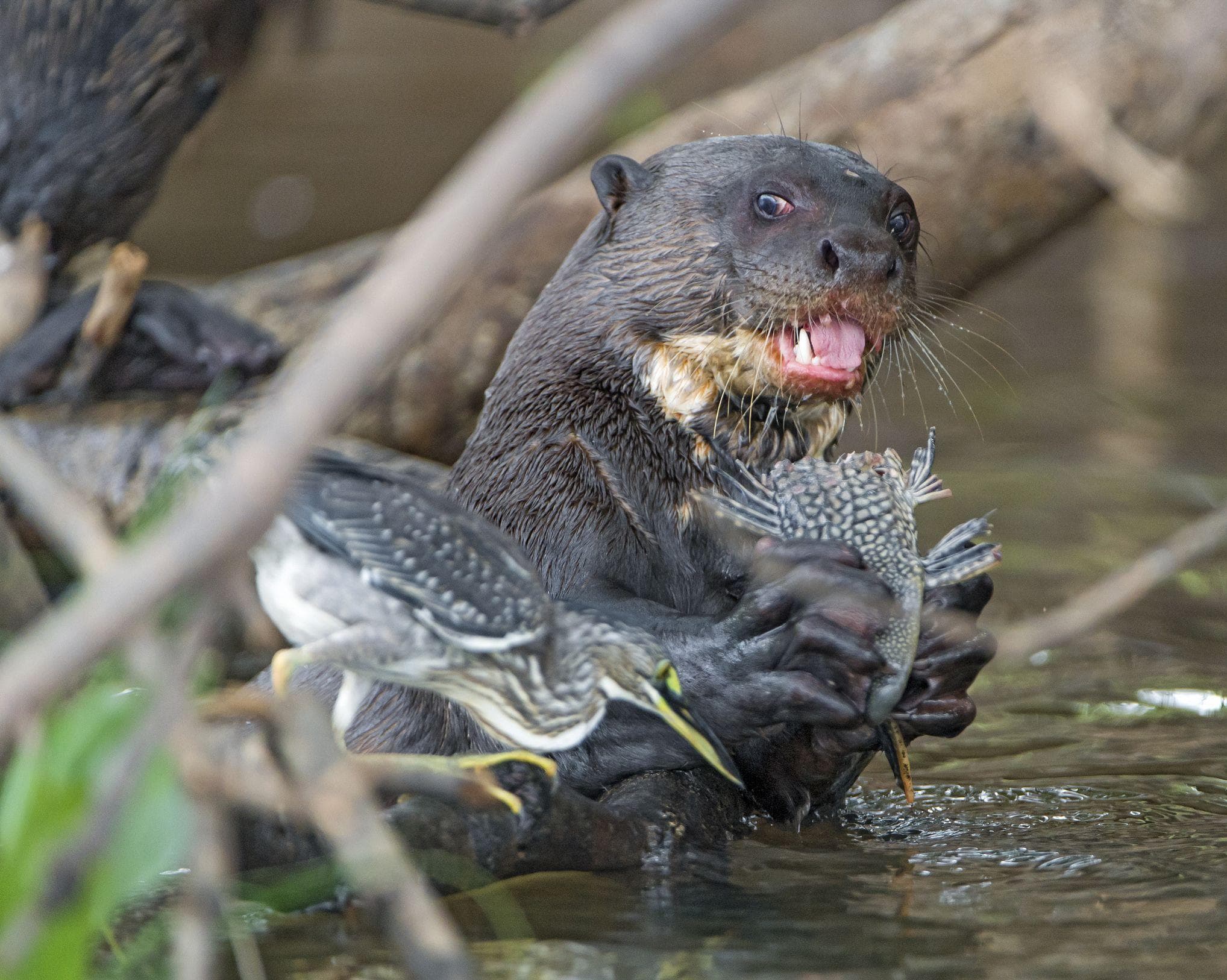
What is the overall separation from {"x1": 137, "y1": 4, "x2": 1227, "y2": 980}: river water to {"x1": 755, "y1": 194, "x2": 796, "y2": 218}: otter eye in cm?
50

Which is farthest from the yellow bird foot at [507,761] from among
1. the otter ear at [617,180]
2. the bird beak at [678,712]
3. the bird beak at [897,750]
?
the otter ear at [617,180]

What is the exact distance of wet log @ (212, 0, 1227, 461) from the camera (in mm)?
4539

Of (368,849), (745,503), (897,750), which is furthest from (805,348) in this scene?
(368,849)

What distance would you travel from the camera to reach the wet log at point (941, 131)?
4539 millimetres

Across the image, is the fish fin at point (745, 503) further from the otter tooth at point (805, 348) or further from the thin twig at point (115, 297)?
the thin twig at point (115, 297)

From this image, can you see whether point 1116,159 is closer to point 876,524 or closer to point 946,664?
point 876,524

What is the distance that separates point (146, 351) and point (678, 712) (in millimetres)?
2592

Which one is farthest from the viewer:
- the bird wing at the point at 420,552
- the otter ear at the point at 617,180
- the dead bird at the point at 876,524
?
the otter ear at the point at 617,180

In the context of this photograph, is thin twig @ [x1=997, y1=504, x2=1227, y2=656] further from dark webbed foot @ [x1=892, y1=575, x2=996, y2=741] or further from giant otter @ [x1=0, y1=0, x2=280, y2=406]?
giant otter @ [x1=0, y1=0, x2=280, y2=406]

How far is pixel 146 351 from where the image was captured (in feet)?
15.0

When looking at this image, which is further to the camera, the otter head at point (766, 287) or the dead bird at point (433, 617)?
the otter head at point (766, 287)

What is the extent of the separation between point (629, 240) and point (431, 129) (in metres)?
9.69

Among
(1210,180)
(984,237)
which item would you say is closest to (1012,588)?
(984,237)

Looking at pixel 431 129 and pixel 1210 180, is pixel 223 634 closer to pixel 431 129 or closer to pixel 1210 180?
pixel 1210 180
